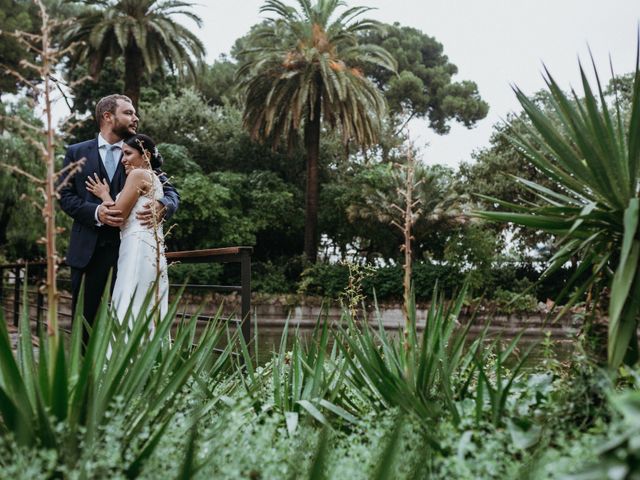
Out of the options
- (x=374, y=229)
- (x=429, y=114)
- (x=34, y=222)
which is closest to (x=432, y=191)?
(x=374, y=229)

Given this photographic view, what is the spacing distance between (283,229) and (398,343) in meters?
22.7

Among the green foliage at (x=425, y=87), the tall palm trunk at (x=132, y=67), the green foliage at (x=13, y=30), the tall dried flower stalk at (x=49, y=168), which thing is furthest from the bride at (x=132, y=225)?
the green foliage at (x=425, y=87)

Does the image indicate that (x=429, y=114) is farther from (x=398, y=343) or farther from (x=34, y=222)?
(x=398, y=343)

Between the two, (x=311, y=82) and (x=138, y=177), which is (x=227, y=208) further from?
(x=138, y=177)

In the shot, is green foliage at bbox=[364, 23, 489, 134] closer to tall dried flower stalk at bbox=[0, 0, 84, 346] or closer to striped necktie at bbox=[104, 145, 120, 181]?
striped necktie at bbox=[104, 145, 120, 181]

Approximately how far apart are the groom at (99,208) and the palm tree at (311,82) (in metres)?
17.1

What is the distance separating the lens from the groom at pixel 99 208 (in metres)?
3.57

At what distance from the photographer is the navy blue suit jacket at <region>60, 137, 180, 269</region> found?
3.57 meters

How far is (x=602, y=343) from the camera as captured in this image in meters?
2.02

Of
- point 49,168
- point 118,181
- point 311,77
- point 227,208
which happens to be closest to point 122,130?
point 118,181

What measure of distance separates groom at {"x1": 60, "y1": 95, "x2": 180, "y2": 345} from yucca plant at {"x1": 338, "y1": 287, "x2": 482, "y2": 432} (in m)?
1.66

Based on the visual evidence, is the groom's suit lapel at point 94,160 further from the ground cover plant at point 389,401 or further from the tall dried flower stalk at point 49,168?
the tall dried flower stalk at point 49,168

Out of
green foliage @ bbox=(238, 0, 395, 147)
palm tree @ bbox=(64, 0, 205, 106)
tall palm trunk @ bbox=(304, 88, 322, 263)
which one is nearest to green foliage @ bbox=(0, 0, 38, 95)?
palm tree @ bbox=(64, 0, 205, 106)

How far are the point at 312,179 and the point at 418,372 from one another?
1993 cm
